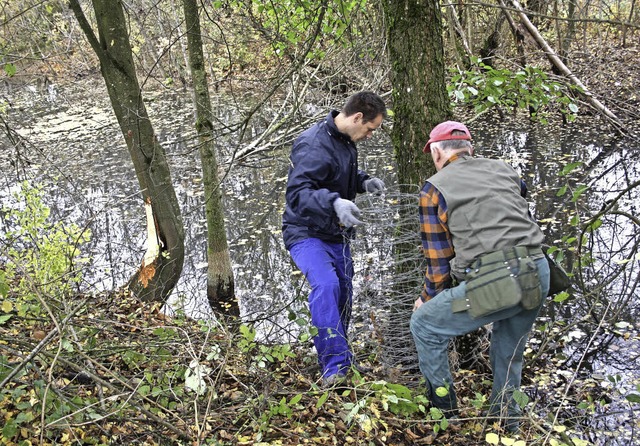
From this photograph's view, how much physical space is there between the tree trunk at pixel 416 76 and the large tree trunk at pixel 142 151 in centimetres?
257

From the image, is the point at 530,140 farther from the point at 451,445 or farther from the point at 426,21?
the point at 451,445

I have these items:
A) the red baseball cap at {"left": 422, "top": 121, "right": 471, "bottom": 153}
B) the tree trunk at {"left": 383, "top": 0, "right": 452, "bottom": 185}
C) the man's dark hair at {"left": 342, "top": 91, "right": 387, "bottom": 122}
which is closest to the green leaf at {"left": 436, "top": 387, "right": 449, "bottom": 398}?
the red baseball cap at {"left": 422, "top": 121, "right": 471, "bottom": 153}

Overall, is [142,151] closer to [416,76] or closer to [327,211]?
[327,211]

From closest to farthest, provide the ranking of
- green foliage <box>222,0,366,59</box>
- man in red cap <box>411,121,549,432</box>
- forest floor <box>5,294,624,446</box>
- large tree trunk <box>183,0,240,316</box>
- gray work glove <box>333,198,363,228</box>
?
forest floor <box>5,294,624,446</box> → man in red cap <box>411,121,549,432</box> → gray work glove <box>333,198,363,228</box> → green foliage <box>222,0,366,59</box> → large tree trunk <box>183,0,240,316</box>

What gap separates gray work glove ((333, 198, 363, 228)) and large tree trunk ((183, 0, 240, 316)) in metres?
2.74

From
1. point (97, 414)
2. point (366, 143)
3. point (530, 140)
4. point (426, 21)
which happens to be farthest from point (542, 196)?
point (97, 414)

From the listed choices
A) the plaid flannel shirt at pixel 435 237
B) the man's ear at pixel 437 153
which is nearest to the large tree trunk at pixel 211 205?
the man's ear at pixel 437 153

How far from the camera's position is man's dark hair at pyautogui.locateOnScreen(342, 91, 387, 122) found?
3.40 metres

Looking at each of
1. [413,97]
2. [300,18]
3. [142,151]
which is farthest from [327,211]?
[300,18]

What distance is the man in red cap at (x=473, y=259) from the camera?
254 centimetres

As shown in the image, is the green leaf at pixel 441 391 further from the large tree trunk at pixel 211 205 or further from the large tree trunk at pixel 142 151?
the large tree trunk at pixel 211 205

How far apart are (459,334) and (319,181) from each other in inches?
51.2

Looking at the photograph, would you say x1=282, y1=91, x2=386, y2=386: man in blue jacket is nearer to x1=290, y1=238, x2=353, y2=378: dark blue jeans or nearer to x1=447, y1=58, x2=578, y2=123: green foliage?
x1=290, y1=238, x2=353, y2=378: dark blue jeans

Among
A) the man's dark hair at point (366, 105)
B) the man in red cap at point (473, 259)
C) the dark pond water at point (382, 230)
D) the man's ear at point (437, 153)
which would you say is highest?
the man's dark hair at point (366, 105)
